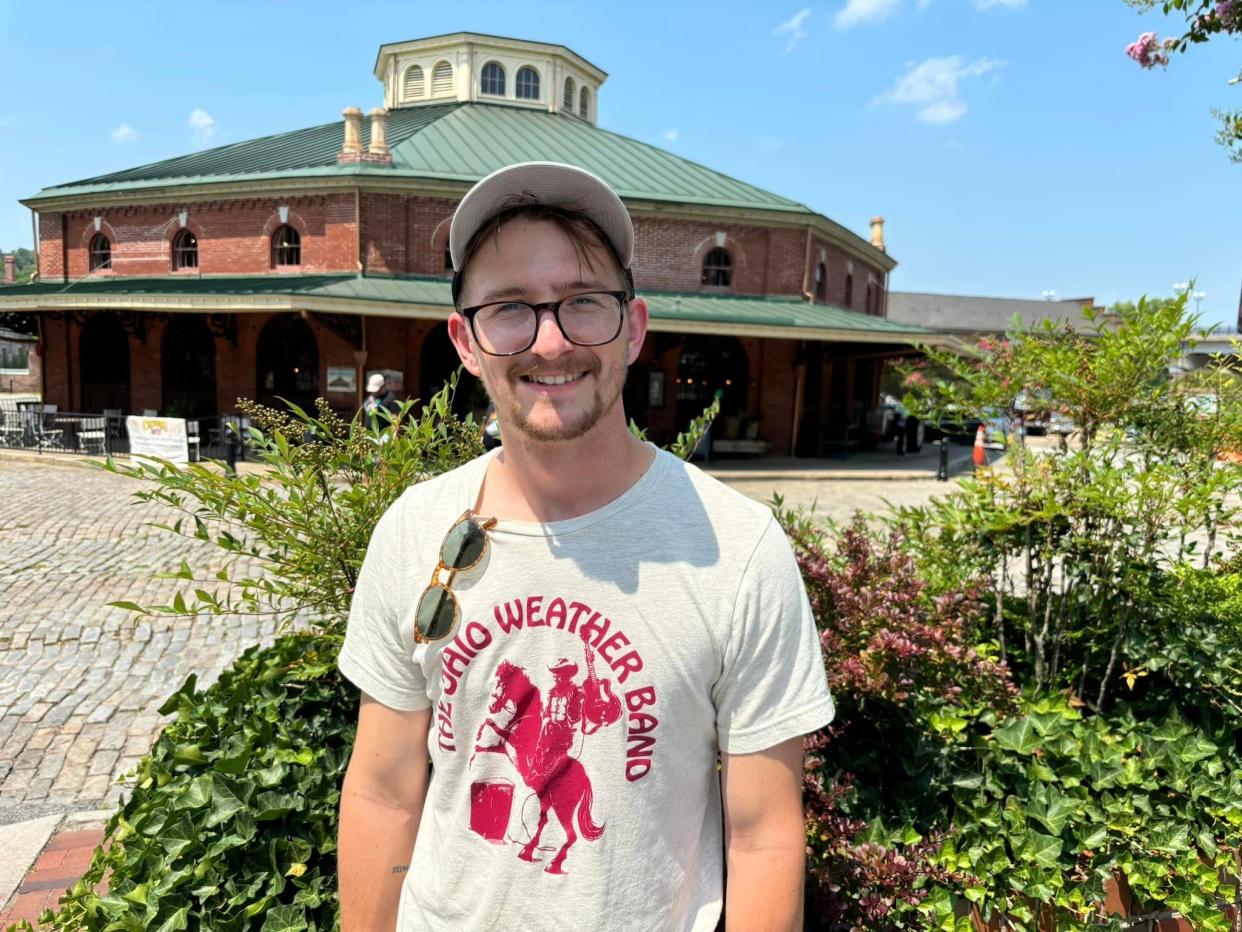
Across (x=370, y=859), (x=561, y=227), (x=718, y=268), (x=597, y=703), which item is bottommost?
(x=370, y=859)

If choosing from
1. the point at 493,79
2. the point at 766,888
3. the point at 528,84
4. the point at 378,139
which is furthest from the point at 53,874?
the point at 528,84

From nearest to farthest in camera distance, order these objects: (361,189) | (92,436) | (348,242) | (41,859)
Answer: (41,859) < (92,436) < (361,189) < (348,242)

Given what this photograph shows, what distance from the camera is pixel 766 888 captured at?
4.61 ft

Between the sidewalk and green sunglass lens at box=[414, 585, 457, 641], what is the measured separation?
7.08 ft

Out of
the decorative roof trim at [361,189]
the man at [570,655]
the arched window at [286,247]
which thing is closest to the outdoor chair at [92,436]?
the arched window at [286,247]

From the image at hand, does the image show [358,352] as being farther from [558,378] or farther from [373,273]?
[558,378]

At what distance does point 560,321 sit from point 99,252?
26.5m

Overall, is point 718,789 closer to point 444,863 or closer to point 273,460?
point 444,863

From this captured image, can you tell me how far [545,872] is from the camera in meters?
1.42

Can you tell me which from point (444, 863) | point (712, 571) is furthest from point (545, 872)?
point (712, 571)

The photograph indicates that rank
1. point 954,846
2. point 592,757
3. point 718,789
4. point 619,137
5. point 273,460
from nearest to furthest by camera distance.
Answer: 1. point 592,757
2. point 718,789
3. point 954,846
4. point 273,460
5. point 619,137

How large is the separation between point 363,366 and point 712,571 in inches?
723

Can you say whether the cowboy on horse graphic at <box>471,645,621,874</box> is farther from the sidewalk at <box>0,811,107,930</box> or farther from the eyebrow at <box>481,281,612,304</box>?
the sidewalk at <box>0,811,107,930</box>

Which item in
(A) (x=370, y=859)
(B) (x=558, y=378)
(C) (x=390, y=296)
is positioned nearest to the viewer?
(B) (x=558, y=378)
